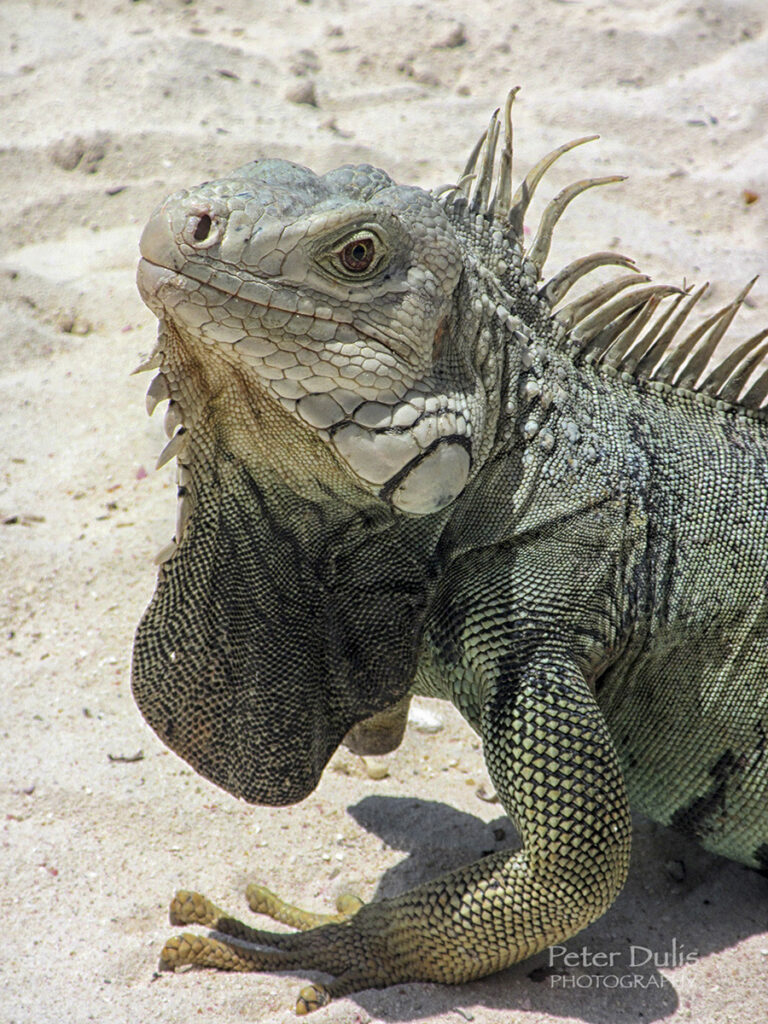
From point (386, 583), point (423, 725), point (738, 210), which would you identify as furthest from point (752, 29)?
point (386, 583)

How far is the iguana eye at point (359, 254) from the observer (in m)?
2.77

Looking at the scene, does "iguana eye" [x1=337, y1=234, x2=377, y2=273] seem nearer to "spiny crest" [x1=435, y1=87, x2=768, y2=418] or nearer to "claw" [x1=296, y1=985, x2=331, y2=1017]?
"spiny crest" [x1=435, y1=87, x2=768, y2=418]

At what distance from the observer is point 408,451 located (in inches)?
112

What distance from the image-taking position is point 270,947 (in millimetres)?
3611

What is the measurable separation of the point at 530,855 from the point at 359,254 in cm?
183

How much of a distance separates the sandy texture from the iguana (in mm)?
340

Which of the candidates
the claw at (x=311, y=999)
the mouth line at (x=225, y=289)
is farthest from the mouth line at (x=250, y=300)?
the claw at (x=311, y=999)

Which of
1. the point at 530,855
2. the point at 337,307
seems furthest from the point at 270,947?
the point at 337,307

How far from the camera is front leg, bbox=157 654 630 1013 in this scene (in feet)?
10.2

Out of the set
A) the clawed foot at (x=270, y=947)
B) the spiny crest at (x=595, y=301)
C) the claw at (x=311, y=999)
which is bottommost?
the clawed foot at (x=270, y=947)

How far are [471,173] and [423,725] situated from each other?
8.07 feet

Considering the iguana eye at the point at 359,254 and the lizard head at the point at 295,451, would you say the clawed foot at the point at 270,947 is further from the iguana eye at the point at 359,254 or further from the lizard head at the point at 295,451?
the iguana eye at the point at 359,254

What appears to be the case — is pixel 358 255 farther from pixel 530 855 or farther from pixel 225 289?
pixel 530 855

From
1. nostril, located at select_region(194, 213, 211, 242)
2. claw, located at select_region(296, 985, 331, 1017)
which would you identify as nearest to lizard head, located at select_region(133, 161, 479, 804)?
nostril, located at select_region(194, 213, 211, 242)
